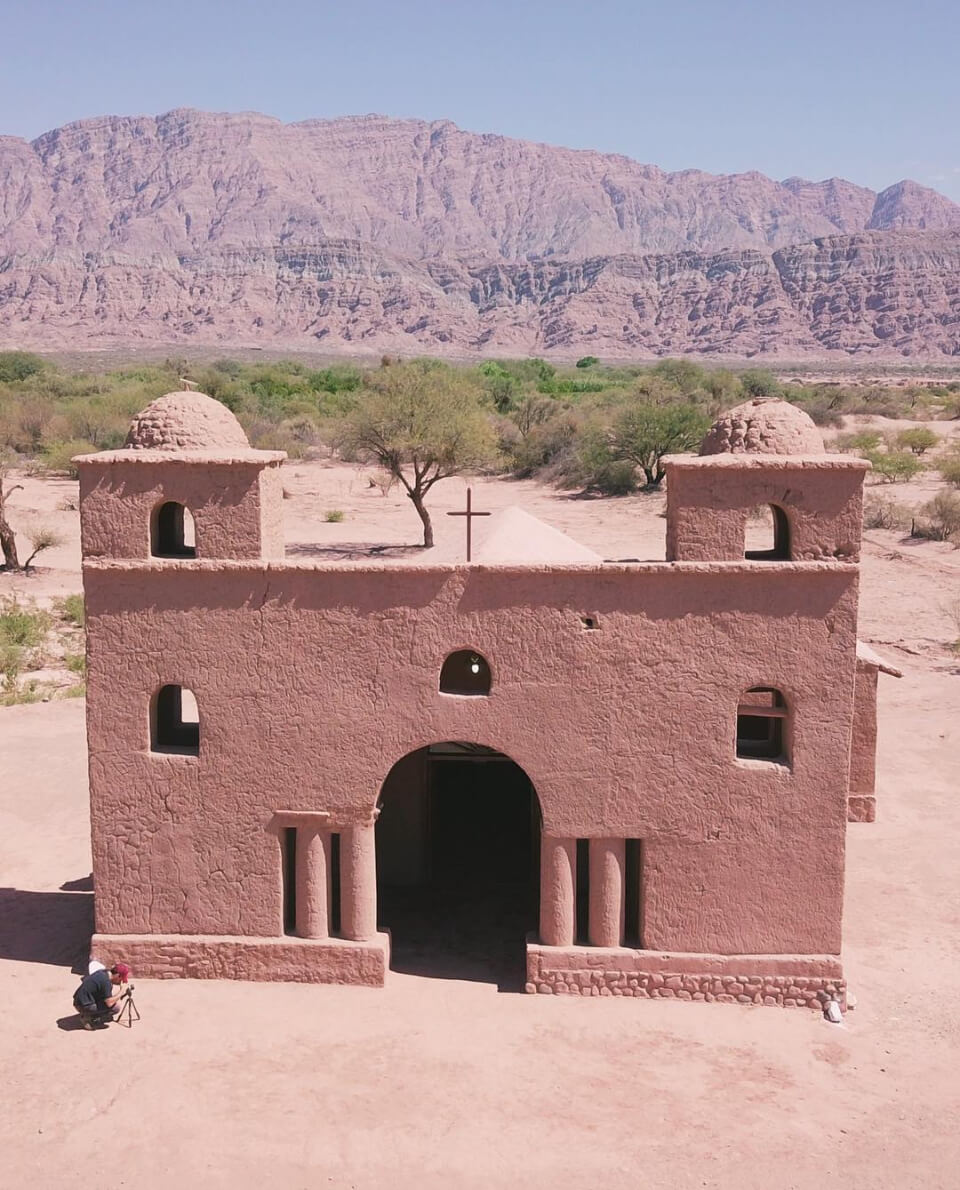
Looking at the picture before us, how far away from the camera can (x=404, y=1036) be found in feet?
32.8

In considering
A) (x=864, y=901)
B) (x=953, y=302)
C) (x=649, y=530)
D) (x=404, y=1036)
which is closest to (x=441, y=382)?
(x=649, y=530)

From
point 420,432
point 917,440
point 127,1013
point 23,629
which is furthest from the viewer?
point 917,440

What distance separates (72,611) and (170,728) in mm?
13552

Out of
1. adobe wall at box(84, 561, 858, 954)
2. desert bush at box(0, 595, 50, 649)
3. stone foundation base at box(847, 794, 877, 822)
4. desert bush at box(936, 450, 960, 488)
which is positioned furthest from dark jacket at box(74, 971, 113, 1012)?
desert bush at box(936, 450, 960, 488)

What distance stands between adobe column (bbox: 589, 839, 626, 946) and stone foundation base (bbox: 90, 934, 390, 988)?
73.8 inches

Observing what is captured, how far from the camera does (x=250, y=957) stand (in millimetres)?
10711

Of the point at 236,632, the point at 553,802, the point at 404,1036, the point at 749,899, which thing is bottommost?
the point at 404,1036

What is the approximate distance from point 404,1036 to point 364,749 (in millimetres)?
2341

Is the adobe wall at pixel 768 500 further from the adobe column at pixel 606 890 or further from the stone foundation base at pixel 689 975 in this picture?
the stone foundation base at pixel 689 975

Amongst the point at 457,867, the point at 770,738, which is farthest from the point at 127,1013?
the point at 770,738

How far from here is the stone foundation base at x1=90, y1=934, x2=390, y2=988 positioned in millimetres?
10680

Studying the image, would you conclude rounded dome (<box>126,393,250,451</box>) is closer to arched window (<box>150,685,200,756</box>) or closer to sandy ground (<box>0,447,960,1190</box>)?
arched window (<box>150,685,200,756</box>)

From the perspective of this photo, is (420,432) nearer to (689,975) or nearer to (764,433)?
(764,433)

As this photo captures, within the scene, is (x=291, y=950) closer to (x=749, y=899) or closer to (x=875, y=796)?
(x=749, y=899)
